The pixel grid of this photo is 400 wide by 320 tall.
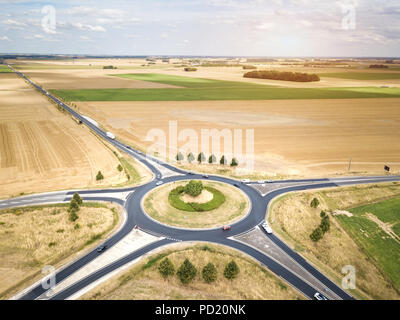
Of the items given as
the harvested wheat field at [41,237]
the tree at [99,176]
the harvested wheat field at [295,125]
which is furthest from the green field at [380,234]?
the tree at [99,176]

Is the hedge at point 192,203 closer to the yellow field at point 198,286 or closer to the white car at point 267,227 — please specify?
the white car at point 267,227

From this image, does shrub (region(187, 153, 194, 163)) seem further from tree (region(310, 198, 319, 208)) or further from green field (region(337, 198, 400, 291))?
green field (region(337, 198, 400, 291))

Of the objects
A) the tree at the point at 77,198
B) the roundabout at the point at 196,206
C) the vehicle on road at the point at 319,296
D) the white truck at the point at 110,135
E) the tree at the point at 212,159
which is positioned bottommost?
the vehicle on road at the point at 319,296

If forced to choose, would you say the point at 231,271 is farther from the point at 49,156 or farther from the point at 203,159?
the point at 49,156

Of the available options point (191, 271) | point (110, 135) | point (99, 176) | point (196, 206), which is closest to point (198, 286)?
point (191, 271)
